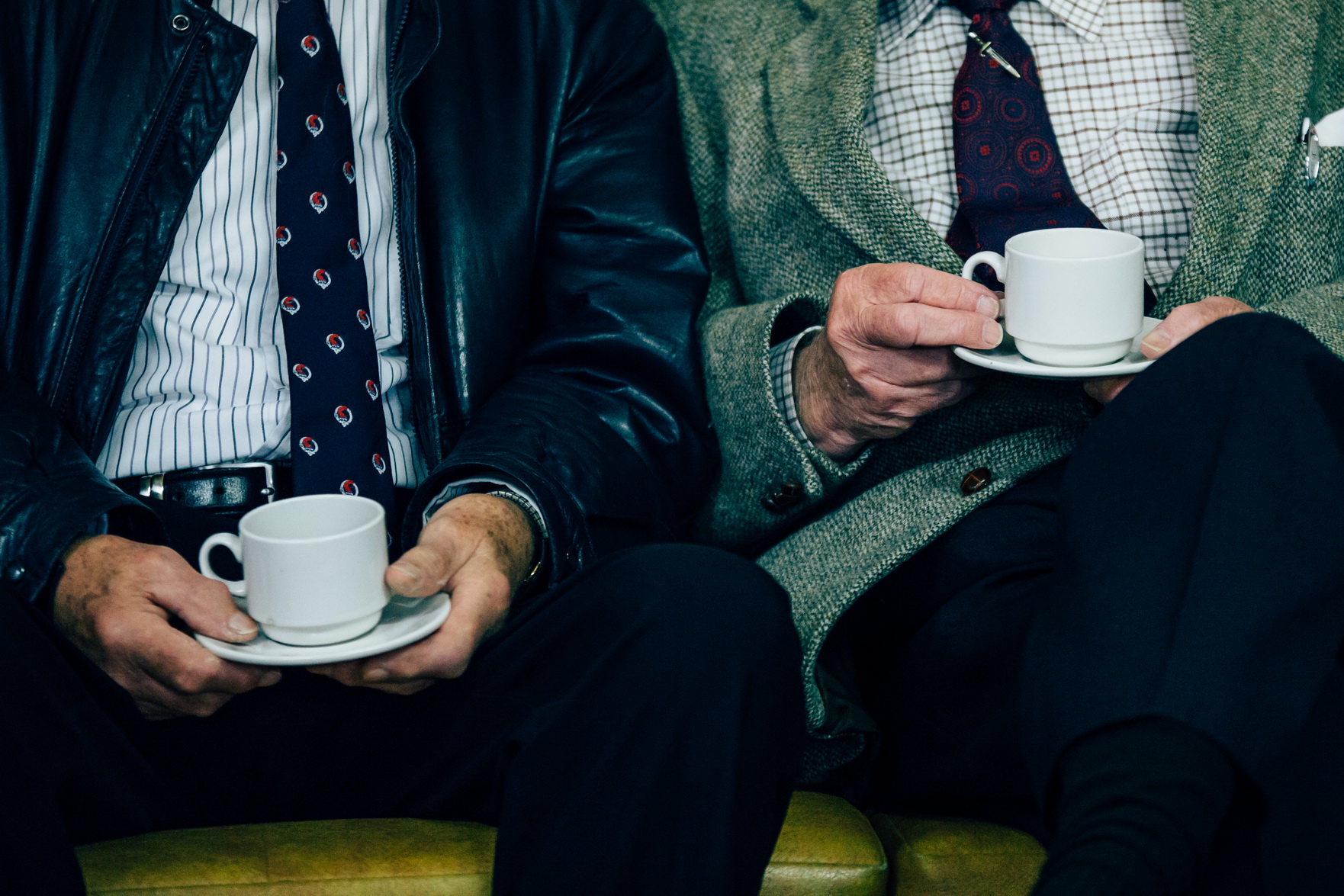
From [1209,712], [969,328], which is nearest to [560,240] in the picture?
[969,328]

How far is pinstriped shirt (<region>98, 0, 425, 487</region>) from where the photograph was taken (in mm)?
1358

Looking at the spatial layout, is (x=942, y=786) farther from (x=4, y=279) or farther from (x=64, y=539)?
(x=4, y=279)

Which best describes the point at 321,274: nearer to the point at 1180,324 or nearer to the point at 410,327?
the point at 410,327

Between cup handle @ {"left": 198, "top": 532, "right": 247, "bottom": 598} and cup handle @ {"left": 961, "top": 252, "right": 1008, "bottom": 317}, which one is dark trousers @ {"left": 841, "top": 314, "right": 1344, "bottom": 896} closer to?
cup handle @ {"left": 961, "top": 252, "right": 1008, "bottom": 317}

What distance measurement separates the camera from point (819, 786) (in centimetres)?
138

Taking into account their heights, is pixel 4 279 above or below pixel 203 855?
above

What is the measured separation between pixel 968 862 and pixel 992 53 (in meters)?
0.89

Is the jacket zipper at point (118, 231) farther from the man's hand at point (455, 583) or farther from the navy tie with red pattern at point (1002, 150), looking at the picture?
the navy tie with red pattern at point (1002, 150)

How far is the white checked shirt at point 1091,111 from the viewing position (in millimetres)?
1474

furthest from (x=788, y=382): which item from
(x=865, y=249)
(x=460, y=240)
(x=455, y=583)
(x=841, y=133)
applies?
(x=455, y=583)

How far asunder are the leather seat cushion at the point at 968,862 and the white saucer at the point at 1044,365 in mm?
437

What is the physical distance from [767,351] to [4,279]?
787mm

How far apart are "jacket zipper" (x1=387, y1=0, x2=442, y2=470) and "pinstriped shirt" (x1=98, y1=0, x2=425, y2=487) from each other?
0.14 feet

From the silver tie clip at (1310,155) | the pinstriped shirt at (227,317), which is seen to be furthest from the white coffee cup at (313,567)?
the silver tie clip at (1310,155)
